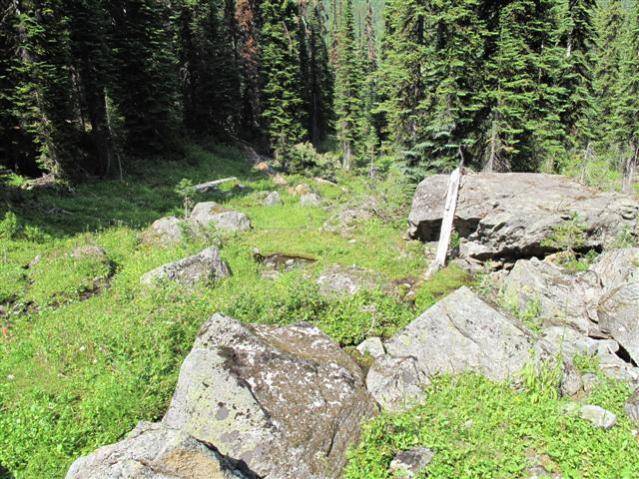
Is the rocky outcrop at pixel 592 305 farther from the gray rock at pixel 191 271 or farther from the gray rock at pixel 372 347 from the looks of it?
the gray rock at pixel 191 271

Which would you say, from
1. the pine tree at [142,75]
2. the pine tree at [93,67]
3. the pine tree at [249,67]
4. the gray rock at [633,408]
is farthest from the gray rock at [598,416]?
the pine tree at [249,67]

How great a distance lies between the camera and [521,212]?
12445 millimetres

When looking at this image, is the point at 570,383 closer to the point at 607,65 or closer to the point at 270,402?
the point at 270,402

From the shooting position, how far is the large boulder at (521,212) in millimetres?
11748

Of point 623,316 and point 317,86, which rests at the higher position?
point 317,86

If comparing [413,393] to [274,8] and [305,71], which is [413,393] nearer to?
[274,8]

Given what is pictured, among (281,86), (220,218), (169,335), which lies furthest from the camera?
(281,86)

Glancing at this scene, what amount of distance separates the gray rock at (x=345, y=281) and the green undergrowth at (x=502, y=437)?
466 cm

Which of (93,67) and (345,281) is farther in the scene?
(93,67)

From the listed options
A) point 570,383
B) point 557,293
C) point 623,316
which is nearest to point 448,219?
point 557,293

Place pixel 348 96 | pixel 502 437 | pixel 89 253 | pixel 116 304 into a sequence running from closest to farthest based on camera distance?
pixel 502 437 → pixel 116 304 → pixel 89 253 → pixel 348 96

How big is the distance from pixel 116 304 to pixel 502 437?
936 centimetres

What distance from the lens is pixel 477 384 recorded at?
7113 mm

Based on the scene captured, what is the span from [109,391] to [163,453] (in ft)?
9.67
